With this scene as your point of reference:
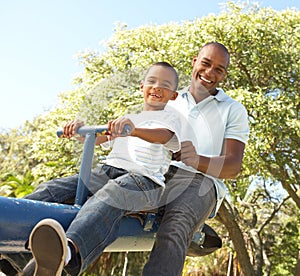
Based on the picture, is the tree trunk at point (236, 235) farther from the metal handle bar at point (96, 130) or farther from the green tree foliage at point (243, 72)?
the metal handle bar at point (96, 130)

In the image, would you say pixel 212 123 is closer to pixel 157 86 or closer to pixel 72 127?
pixel 157 86

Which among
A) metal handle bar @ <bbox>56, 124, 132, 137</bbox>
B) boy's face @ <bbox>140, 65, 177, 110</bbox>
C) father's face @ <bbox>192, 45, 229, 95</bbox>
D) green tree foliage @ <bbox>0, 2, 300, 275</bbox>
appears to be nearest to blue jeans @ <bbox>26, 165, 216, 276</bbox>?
metal handle bar @ <bbox>56, 124, 132, 137</bbox>

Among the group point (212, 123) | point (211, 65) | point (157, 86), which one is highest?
point (211, 65)

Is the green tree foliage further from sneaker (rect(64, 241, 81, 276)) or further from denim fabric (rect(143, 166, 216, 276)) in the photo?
sneaker (rect(64, 241, 81, 276))

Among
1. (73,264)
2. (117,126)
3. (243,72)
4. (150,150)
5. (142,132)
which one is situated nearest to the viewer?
(73,264)

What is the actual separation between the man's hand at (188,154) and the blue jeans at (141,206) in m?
0.14

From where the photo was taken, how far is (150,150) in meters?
2.29

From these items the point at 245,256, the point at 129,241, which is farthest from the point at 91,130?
the point at 245,256

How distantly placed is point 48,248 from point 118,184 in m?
0.54

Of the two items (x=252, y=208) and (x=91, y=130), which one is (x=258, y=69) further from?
(x=91, y=130)

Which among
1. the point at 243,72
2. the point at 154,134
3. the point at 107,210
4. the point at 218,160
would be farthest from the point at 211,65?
the point at 243,72

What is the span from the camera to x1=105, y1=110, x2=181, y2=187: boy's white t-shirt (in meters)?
2.23

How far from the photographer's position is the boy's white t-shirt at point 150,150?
7.33 ft

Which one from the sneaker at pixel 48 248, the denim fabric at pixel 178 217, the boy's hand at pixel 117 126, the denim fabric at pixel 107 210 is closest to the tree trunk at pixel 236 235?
the denim fabric at pixel 178 217
